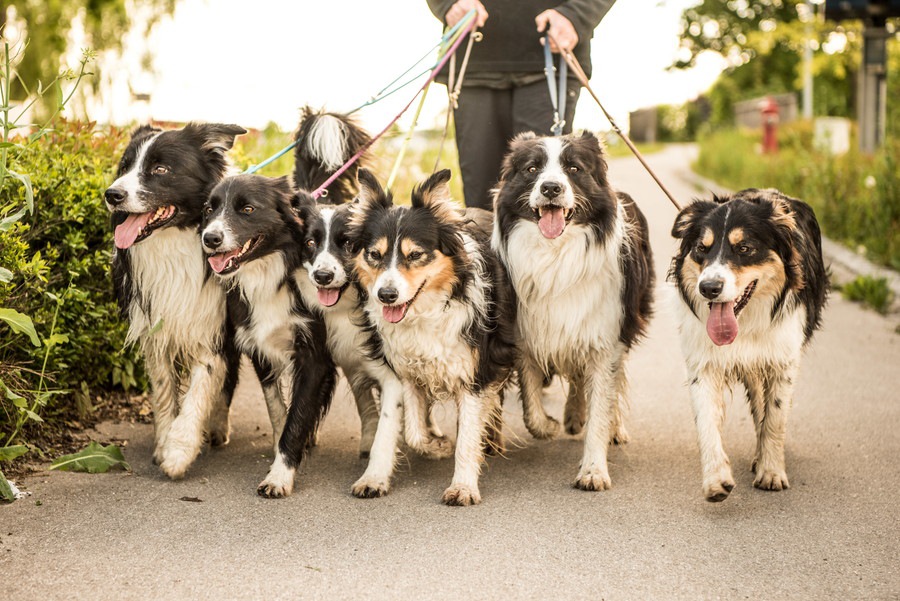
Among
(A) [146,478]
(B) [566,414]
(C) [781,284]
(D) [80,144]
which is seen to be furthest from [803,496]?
(D) [80,144]

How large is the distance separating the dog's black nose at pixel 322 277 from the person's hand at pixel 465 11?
190 centimetres

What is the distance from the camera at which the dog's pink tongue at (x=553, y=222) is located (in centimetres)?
489

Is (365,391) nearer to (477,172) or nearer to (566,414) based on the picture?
(566,414)

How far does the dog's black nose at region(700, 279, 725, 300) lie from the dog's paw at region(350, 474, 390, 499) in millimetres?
1726

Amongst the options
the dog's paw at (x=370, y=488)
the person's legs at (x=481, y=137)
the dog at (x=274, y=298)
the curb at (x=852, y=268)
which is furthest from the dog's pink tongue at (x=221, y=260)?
the curb at (x=852, y=268)

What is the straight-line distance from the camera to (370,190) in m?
4.90

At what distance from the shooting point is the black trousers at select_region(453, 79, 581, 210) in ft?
20.0

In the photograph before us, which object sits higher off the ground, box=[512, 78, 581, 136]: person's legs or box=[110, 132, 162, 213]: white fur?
box=[512, 78, 581, 136]: person's legs

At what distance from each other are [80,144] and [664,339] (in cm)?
482

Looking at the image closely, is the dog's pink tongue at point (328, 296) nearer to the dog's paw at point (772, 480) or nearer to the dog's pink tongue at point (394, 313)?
the dog's pink tongue at point (394, 313)

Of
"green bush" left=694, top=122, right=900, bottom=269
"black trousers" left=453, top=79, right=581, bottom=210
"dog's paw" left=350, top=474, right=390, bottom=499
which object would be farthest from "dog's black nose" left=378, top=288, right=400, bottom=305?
"green bush" left=694, top=122, right=900, bottom=269

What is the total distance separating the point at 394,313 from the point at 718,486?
1.63 metres

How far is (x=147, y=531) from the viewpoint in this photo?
429cm

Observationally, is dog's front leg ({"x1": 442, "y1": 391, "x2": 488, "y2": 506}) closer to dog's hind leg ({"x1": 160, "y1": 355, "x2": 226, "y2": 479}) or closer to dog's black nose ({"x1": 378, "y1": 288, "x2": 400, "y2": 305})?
dog's black nose ({"x1": 378, "y1": 288, "x2": 400, "y2": 305})
